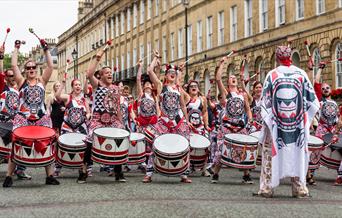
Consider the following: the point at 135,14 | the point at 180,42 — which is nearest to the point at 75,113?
the point at 180,42

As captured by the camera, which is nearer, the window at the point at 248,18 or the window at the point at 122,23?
the window at the point at 248,18

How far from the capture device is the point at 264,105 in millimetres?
9664

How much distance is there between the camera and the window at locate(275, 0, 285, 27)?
3531 centimetres

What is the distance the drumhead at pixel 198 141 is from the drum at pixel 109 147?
1.94m

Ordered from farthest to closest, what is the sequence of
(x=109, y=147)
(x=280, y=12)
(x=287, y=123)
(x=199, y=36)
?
(x=199, y=36)
(x=280, y=12)
(x=109, y=147)
(x=287, y=123)

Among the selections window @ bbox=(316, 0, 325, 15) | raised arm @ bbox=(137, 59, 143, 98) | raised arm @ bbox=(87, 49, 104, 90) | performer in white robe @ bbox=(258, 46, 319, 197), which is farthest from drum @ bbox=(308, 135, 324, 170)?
window @ bbox=(316, 0, 325, 15)

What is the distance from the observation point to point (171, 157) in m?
11.2

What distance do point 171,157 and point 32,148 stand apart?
2.27 metres

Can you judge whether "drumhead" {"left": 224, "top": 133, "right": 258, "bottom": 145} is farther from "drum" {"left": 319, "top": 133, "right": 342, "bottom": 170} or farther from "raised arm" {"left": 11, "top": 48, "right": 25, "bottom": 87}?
"raised arm" {"left": 11, "top": 48, "right": 25, "bottom": 87}

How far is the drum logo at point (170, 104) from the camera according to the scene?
11938 millimetres

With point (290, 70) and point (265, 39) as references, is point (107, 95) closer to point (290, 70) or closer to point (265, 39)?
point (290, 70)

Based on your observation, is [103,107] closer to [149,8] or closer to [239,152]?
[239,152]

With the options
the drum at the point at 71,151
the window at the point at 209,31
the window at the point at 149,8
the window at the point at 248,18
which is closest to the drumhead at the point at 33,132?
the drum at the point at 71,151

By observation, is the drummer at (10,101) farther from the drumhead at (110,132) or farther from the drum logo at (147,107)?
the drum logo at (147,107)
